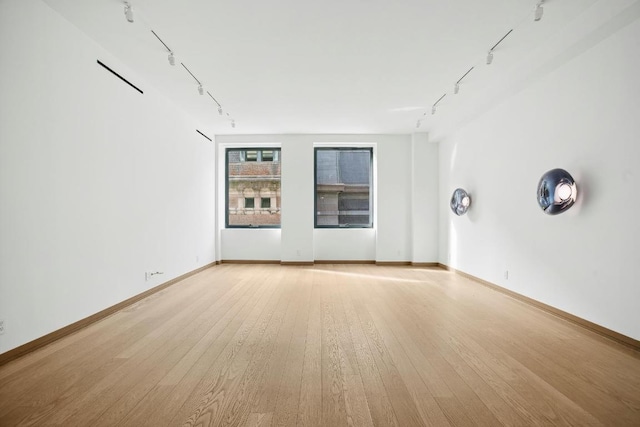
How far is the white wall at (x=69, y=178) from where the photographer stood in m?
2.44

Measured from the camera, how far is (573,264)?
328cm

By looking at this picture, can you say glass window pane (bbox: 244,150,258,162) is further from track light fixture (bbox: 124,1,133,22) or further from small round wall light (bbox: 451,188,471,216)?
track light fixture (bbox: 124,1,133,22)

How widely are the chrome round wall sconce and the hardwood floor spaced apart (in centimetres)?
124

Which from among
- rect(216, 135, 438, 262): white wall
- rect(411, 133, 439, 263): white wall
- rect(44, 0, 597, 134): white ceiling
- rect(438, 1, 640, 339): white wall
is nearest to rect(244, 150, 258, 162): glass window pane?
rect(216, 135, 438, 262): white wall

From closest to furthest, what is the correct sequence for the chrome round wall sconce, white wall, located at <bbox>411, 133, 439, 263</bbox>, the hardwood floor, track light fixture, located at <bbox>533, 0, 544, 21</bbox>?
the hardwood floor → track light fixture, located at <bbox>533, 0, 544, 21</bbox> → the chrome round wall sconce → white wall, located at <bbox>411, 133, 439, 263</bbox>

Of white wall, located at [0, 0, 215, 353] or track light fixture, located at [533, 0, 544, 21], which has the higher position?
track light fixture, located at [533, 0, 544, 21]

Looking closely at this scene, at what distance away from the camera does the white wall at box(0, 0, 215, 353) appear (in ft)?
7.99

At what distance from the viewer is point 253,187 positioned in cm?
753

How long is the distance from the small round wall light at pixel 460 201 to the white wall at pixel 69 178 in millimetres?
5116

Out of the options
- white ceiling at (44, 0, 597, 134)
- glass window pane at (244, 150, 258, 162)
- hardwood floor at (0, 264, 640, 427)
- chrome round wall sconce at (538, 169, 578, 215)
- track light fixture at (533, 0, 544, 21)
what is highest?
white ceiling at (44, 0, 597, 134)

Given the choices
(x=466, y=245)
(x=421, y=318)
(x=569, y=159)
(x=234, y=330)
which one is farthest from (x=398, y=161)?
(x=234, y=330)

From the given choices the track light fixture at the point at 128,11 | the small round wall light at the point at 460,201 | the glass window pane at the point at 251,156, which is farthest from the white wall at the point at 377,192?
the track light fixture at the point at 128,11

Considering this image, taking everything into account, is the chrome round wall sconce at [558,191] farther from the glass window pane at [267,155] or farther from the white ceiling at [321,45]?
the glass window pane at [267,155]

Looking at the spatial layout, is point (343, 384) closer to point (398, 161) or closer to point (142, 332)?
point (142, 332)
